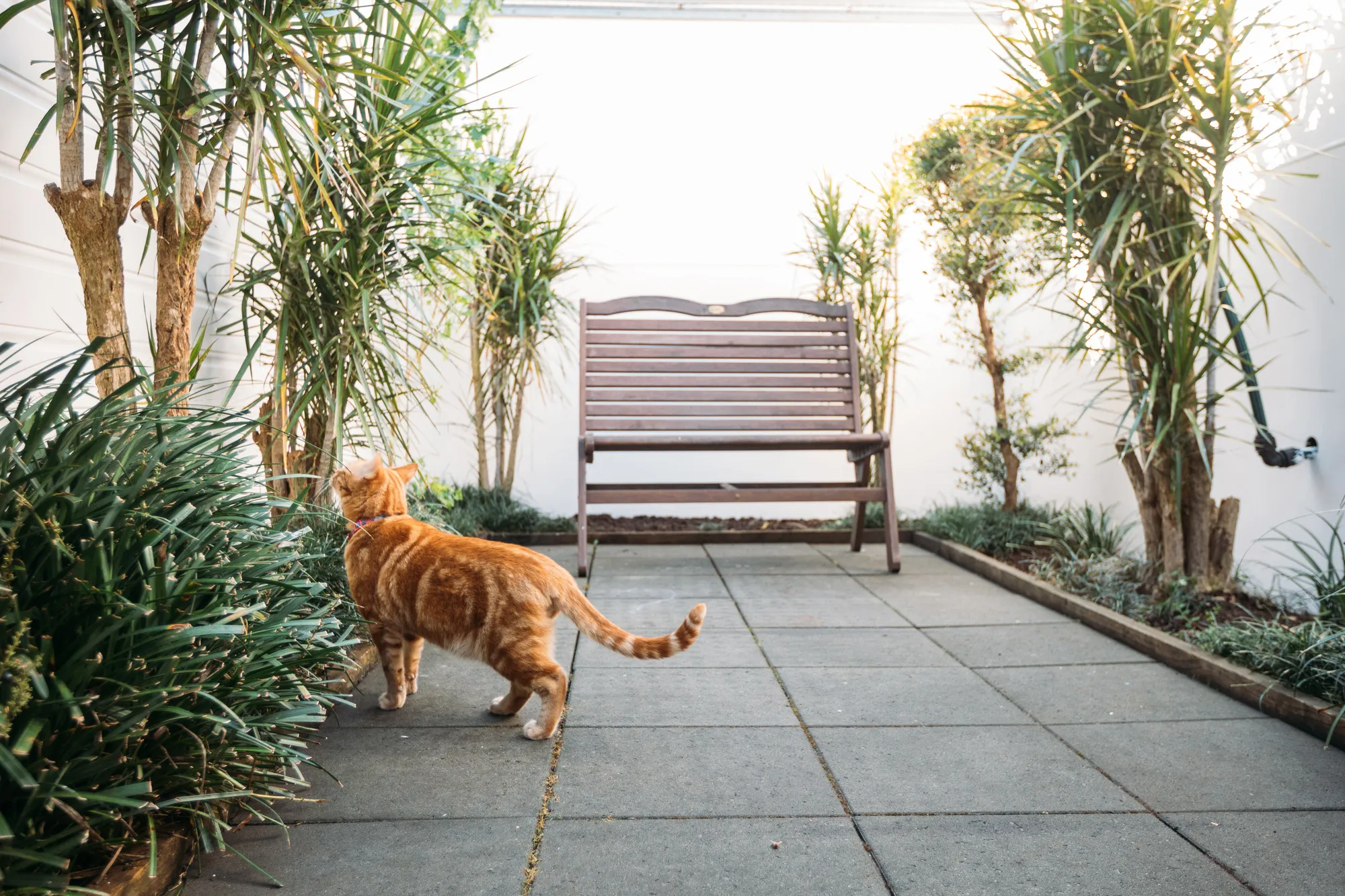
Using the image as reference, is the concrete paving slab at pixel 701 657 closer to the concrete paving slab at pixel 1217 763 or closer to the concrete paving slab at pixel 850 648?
the concrete paving slab at pixel 850 648

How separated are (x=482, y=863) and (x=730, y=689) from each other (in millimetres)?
1099

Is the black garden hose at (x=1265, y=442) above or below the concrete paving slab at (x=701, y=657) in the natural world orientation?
above

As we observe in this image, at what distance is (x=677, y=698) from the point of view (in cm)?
241

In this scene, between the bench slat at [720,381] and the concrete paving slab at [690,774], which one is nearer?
the concrete paving slab at [690,774]

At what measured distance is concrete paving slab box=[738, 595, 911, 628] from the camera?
3271 mm

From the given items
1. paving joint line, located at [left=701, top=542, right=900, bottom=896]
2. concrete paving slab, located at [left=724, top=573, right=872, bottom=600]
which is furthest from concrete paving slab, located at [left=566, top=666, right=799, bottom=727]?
concrete paving slab, located at [left=724, top=573, right=872, bottom=600]

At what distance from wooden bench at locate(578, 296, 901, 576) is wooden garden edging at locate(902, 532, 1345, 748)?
3.85 feet

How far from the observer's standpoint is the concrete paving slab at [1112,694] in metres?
2.28

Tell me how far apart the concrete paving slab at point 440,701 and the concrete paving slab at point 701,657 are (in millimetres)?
104

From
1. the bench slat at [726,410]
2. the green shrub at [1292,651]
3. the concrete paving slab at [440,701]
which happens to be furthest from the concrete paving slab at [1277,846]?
the bench slat at [726,410]

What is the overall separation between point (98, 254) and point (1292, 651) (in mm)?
2988

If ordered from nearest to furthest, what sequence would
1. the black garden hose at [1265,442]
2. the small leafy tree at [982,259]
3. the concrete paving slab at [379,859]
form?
the concrete paving slab at [379,859] → the black garden hose at [1265,442] → the small leafy tree at [982,259]

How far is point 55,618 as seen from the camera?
129 centimetres

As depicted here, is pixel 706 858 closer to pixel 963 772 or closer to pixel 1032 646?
pixel 963 772
